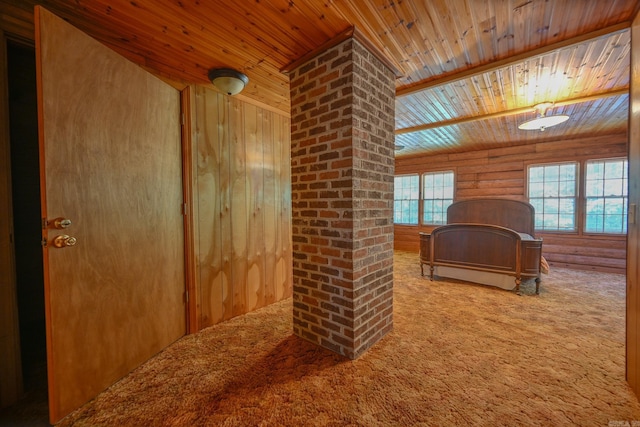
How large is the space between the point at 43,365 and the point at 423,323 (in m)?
3.01

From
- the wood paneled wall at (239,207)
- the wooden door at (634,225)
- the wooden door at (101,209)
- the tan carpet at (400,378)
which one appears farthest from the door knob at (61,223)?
the wooden door at (634,225)

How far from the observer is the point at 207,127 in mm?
2258

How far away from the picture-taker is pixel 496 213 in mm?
5016

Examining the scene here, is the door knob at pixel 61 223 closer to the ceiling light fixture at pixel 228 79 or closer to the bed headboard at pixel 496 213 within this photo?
the ceiling light fixture at pixel 228 79

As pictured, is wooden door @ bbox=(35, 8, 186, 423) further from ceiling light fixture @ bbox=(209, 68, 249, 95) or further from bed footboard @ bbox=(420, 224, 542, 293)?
bed footboard @ bbox=(420, 224, 542, 293)

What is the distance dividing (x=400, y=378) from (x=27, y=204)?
3270 millimetres

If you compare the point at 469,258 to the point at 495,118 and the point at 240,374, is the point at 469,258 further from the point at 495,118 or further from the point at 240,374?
the point at 240,374

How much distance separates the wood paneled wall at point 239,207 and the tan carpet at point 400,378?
34 centimetres

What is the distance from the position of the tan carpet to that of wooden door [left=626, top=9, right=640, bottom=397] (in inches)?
8.7

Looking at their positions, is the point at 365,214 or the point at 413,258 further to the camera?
the point at 413,258

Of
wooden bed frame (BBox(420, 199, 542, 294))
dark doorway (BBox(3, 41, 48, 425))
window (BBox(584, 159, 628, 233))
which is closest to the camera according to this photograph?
dark doorway (BBox(3, 41, 48, 425))

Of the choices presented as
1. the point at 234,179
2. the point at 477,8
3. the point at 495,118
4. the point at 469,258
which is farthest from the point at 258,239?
the point at 495,118

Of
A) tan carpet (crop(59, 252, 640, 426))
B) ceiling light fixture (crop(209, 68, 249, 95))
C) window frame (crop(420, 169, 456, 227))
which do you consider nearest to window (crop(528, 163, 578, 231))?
window frame (crop(420, 169, 456, 227))

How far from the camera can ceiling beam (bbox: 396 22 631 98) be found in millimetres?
1775
